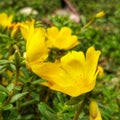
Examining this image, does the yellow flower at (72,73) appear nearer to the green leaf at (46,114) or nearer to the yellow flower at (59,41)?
the green leaf at (46,114)

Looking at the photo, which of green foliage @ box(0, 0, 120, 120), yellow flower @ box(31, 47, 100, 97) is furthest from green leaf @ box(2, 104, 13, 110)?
yellow flower @ box(31, 47, 100, 97)

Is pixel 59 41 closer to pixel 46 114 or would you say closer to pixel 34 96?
pixel 34 96

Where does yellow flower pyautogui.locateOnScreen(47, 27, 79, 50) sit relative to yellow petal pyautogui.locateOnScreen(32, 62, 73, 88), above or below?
below

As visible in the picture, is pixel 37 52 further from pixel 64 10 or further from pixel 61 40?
pixel 64 10

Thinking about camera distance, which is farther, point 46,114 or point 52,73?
point 46,114

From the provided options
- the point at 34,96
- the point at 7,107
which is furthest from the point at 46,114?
the point at 34,96

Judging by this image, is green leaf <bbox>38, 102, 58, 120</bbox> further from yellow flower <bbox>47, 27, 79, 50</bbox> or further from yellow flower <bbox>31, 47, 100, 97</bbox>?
yellow flower <bbox>47, 27, 79, 50</bbox>

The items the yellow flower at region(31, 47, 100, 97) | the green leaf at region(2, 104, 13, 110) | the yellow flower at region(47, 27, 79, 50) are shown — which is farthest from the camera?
the yellow flower at region(47, 27, 79, 50)

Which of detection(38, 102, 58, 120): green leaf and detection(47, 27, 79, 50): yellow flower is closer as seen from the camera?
detection(38, 102, 58, 120): green leaf

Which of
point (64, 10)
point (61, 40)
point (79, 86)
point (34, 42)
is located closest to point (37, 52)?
point (34, 42)

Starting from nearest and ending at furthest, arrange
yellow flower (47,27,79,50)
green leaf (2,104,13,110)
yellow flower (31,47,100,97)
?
yellow flower (31,47,100,97) < green leaf (2,104,13,110) < yellow flower (47,27,79,50)
